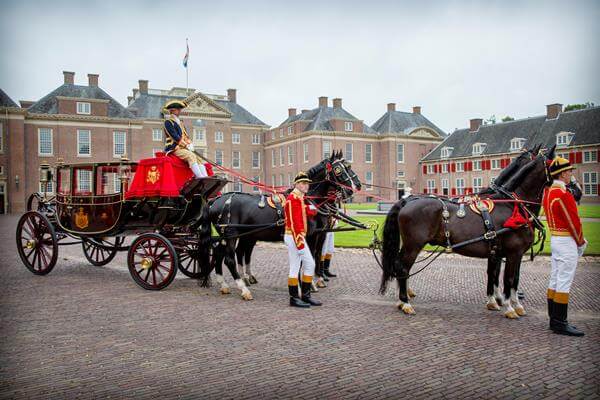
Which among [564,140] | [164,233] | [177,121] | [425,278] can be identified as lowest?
[425,278]

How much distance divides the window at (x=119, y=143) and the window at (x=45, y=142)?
243 inches

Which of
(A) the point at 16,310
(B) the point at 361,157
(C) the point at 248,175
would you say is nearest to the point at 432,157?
(B) the point at 361,157

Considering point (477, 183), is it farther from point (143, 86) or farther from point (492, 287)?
point (492, 287)

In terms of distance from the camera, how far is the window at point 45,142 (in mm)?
47656

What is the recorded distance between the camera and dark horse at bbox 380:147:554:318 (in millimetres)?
6695

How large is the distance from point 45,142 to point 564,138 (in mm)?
51529

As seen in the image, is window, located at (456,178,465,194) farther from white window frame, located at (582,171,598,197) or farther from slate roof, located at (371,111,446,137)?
white window frame, located at (582,171,598,197)

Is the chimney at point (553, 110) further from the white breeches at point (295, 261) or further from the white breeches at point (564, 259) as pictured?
the white breeches at point (295, 261)

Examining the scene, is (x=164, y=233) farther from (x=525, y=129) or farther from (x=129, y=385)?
(x=525, y=129)

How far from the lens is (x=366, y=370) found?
4629 mm

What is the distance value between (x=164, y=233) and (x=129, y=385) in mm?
5436

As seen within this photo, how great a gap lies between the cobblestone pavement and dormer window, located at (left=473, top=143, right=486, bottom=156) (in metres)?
47.2

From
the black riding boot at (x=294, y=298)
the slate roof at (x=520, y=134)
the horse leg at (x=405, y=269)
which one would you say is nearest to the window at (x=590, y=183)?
the slate roof at (x=520, y=134)

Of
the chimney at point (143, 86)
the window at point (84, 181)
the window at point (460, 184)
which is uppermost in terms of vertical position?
the chimney at point (143, 86)
